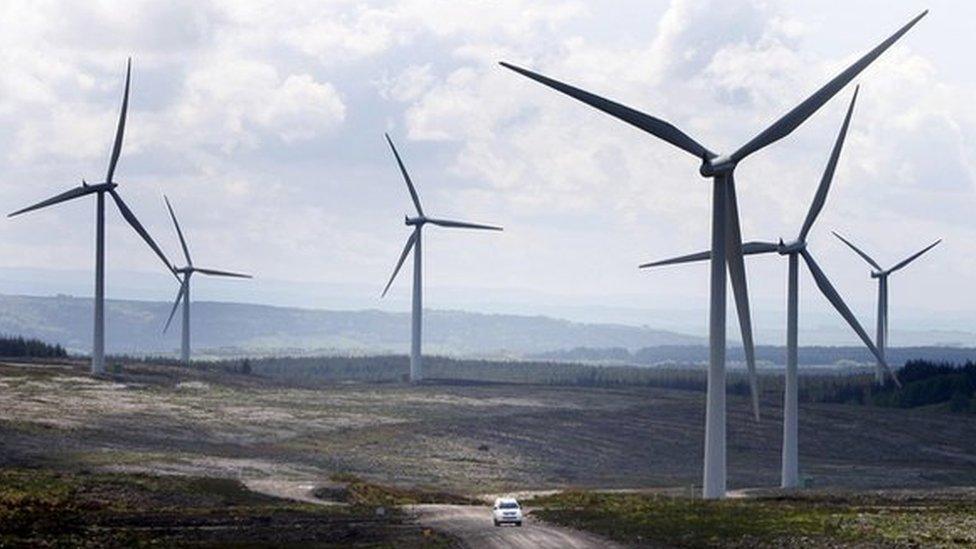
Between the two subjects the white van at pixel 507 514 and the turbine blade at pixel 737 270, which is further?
the turbine blade at pixel 737 270

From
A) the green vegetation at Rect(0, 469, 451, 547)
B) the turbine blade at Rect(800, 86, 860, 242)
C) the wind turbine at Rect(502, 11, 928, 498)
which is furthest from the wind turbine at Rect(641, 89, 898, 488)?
the green vegetation at Rect(0, 469, 451, 547)

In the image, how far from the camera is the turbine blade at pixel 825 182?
95225 millimetres

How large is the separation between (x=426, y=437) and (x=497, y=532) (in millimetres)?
66757

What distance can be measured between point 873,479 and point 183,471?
5389 cm

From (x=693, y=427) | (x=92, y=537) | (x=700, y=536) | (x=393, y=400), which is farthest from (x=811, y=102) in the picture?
(x=393, y=400)

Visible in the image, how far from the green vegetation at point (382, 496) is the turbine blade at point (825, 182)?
1067 inches

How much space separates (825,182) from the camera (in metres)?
98.8

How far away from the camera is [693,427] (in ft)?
529

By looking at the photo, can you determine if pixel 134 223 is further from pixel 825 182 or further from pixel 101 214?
pixel 825 182

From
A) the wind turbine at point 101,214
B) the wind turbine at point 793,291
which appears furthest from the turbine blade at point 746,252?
the wind turbine at point 101,214

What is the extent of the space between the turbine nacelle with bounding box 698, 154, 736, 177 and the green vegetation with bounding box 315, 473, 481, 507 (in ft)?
73.5

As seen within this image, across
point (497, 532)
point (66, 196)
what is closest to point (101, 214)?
point (66, 196)

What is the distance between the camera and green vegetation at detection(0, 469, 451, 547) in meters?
63.1

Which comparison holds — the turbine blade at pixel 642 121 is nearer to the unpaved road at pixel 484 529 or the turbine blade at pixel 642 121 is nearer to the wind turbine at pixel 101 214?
the unpaved road at pixel 484 529
